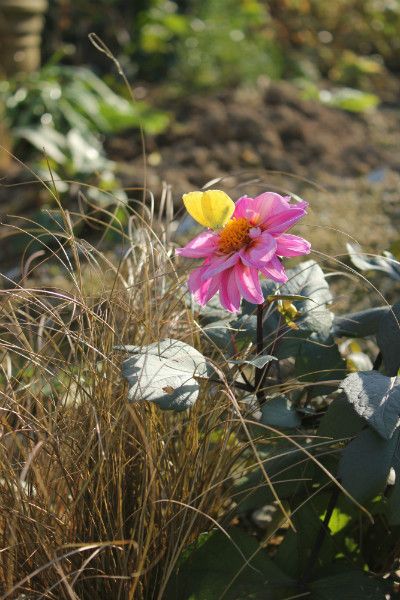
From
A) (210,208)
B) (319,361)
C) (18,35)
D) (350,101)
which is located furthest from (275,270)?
(18,35)

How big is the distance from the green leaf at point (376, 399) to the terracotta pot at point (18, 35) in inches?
168

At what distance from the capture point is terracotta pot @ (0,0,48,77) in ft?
16.4

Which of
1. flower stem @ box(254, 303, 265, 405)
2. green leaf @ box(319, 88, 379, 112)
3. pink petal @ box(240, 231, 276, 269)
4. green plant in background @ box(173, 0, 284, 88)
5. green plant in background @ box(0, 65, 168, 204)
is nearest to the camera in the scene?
pink petal @ box(240, 231, 276, 269)

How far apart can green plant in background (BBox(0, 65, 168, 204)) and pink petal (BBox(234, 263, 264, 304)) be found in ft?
7.74

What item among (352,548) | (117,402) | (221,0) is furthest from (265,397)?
(221,0)

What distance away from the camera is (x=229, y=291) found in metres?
1.27

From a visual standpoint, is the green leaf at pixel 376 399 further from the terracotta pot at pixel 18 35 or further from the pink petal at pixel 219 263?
the terracotta pot at pixel 18 35

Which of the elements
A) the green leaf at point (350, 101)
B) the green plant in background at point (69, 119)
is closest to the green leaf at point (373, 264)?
the green plant in background at point (69, 119)

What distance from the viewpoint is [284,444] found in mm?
1425

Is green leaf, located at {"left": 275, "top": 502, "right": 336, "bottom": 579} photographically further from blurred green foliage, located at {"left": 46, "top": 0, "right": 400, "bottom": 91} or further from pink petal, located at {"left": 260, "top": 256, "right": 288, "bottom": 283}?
blurred green foliage, located at {"left": 46, "top": 0, "right": 400, "bottom": 91}

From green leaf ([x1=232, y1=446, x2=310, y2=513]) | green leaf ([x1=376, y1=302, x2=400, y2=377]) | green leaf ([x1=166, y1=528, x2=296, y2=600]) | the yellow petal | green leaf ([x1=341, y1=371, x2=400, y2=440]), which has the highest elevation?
the yellow petal

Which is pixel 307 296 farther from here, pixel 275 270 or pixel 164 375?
pixel 164 375

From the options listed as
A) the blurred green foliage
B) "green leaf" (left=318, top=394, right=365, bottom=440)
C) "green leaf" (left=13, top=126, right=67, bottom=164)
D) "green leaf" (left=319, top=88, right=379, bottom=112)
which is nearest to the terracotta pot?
the blurred green foliage

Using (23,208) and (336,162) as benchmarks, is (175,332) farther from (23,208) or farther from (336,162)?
(336,162)
